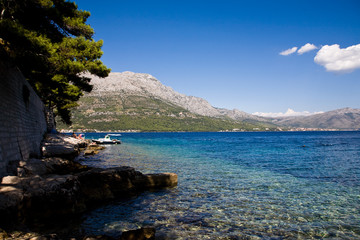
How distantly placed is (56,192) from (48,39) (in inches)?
363

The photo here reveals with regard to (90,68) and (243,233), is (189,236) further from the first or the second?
(90,68)

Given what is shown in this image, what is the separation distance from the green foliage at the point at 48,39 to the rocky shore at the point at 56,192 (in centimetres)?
589

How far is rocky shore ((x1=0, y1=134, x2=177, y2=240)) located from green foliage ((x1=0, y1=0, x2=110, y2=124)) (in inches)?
232

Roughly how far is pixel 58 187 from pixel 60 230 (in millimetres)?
1572

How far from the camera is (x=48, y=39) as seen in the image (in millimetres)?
12742

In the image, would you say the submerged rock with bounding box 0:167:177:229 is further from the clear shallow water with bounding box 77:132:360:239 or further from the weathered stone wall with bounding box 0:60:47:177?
the weathered stone wall with bounding box 0:60:47:177

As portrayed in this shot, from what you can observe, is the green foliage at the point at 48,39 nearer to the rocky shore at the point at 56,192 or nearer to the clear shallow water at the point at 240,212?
the rocky shore at the point at 56,192

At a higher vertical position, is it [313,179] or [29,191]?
[29,191]

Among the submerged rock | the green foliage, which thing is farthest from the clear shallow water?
the green foliage

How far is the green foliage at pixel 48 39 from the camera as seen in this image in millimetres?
11250

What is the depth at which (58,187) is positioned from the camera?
8.10m

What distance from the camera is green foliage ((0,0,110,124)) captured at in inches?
443

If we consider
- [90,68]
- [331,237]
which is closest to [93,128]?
[90,68]

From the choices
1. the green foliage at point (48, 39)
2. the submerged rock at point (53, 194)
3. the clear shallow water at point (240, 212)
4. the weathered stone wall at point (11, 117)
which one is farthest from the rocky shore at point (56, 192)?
the green foliage at point (48, 39)
